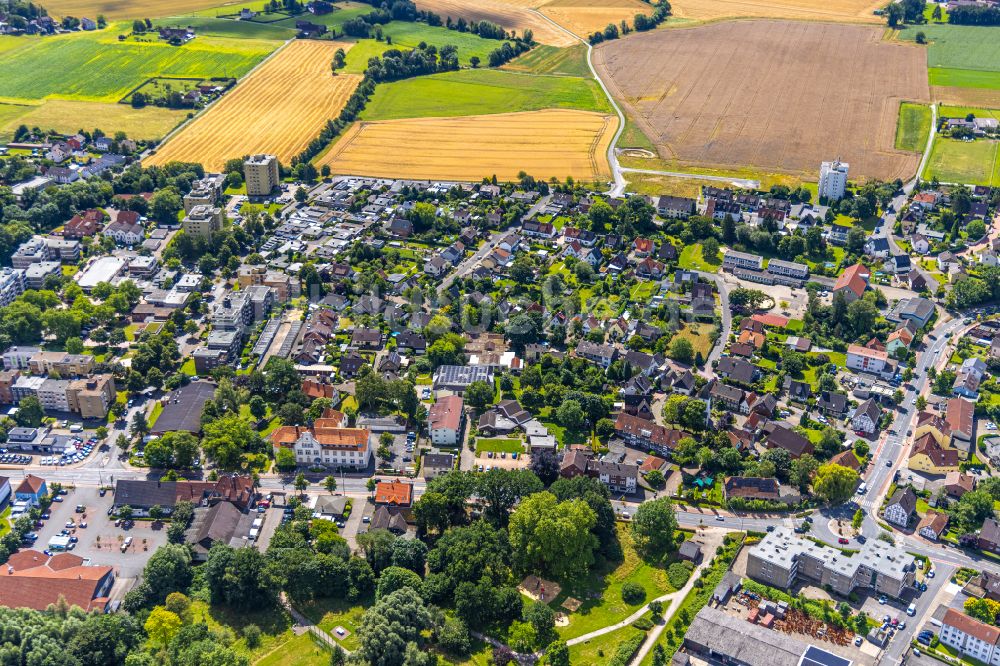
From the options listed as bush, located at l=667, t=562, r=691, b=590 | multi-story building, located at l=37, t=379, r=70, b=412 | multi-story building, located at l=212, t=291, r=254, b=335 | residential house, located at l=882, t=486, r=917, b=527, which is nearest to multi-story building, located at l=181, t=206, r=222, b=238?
multi-story building, located at l=212, t=291, r=254, b=335

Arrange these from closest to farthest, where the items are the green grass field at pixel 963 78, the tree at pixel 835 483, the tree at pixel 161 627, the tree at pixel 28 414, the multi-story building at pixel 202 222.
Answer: the tree at pixel 161 627 → the tree at pixel 835 483 → the tree at pixel 28 414 → the multi-story building at pixel 202 222 → the green grass field at pixel 963 78

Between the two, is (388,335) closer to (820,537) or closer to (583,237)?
(583,237)

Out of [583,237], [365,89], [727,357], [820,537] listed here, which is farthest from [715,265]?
[365,89]

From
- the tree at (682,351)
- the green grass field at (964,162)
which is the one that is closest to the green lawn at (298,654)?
the tree at (682,351)

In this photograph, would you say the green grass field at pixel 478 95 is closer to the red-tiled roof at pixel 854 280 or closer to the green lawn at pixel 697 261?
the green lawn at pixel 697 261

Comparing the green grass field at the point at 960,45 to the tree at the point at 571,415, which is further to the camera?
the green grass field at the point at 960,45
